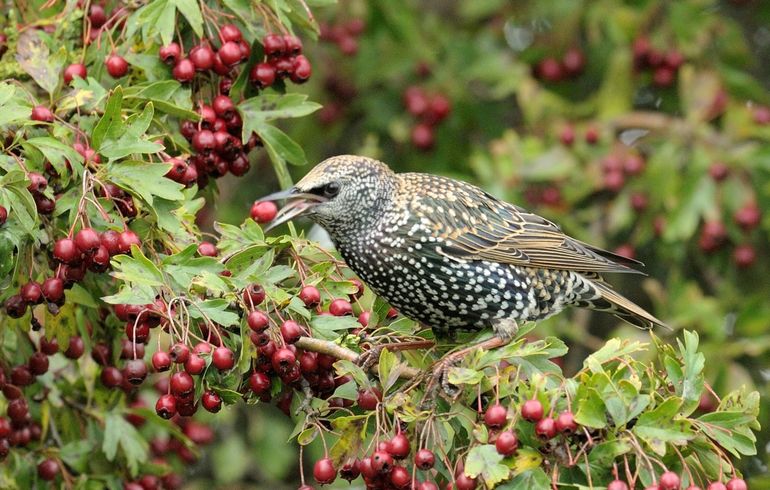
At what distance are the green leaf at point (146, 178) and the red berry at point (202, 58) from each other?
589 millimetres

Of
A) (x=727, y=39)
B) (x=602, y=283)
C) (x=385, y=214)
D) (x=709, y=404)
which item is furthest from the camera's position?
(x=727, y=39)

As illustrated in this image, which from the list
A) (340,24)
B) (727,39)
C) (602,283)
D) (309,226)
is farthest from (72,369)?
(727,39)

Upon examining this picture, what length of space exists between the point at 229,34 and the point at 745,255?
352 cm

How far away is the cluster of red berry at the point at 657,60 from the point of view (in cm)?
691

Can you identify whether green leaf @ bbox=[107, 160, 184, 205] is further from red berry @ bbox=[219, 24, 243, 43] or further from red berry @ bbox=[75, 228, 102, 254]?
red berry @ bbox=[219, 24, 243, 43]

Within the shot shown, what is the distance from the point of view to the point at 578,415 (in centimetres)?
327

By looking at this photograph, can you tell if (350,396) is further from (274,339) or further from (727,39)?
(727,39)

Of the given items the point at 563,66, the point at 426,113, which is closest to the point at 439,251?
the point at 426,113

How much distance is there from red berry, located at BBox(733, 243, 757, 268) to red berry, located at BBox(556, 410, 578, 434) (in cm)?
357

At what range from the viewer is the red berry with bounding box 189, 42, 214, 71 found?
4113 mm

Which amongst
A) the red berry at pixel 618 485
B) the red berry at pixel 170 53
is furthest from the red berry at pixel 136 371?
the red berry at pixel 618 485

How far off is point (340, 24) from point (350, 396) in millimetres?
3739

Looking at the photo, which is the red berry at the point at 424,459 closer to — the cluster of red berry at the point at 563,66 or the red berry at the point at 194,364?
the red berry at the point at 194,364

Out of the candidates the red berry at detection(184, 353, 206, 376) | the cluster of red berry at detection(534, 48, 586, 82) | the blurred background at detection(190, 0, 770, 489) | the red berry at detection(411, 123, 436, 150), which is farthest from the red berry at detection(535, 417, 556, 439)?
the cluster of red berry at detection(534, 48, 586, 82)
